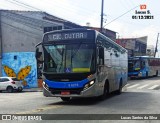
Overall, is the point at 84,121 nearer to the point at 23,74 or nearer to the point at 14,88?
the point at 14,88

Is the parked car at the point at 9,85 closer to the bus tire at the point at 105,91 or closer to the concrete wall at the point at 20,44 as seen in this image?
the concrete wall at the point at 20,44

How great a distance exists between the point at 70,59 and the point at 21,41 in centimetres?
2643

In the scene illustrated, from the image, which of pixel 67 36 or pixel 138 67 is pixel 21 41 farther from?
pixel 67 36

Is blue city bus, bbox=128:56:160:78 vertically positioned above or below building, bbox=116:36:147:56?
below

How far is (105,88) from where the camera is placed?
17.6 metres

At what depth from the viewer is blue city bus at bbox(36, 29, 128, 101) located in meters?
15.0

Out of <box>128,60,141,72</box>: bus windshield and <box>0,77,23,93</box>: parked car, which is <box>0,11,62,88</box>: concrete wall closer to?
<box>0,77,23,93</box>: parked car

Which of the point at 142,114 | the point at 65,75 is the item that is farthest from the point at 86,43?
the point at 142,114

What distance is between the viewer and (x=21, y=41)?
40875mm

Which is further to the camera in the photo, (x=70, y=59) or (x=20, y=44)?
(x=20, y=44)

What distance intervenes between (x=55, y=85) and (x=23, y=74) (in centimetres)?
2643

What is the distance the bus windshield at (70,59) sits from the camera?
15156 mm

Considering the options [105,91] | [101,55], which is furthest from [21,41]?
[101,55]

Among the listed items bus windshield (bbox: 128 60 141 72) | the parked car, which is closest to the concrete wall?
the parked car
